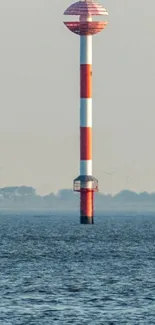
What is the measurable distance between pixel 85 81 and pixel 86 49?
267 inches

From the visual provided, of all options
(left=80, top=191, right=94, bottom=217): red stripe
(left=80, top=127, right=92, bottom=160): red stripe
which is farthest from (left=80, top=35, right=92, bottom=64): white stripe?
(left=80, top=191, right=94, bottom=217): red stripe

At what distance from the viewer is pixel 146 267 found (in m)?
93.5

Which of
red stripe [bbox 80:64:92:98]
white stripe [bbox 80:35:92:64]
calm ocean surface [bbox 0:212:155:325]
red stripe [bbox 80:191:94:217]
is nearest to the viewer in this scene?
calm ocean surface [bbox 0:212:155:325]

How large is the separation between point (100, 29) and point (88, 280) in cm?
10300

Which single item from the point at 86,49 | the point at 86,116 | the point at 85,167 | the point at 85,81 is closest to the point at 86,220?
the point at 85,167

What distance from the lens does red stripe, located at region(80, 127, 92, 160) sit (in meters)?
167

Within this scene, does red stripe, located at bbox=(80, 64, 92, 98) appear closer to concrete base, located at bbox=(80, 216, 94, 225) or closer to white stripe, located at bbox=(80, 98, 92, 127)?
white stripe, located at bbox=(80, 98, 92, 127)

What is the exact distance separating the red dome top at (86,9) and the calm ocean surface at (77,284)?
63244mm

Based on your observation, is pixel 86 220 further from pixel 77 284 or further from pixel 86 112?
pixel 77 284

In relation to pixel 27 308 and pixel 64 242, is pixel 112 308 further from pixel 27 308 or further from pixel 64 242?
pixel 64 242

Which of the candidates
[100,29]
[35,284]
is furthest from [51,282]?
[100,29]

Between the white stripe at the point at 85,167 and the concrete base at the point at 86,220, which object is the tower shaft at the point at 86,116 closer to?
the white stripe at the point at 85,167

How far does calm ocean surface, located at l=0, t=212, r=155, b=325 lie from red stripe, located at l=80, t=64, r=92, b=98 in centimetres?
4456

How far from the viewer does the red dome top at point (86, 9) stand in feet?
602
